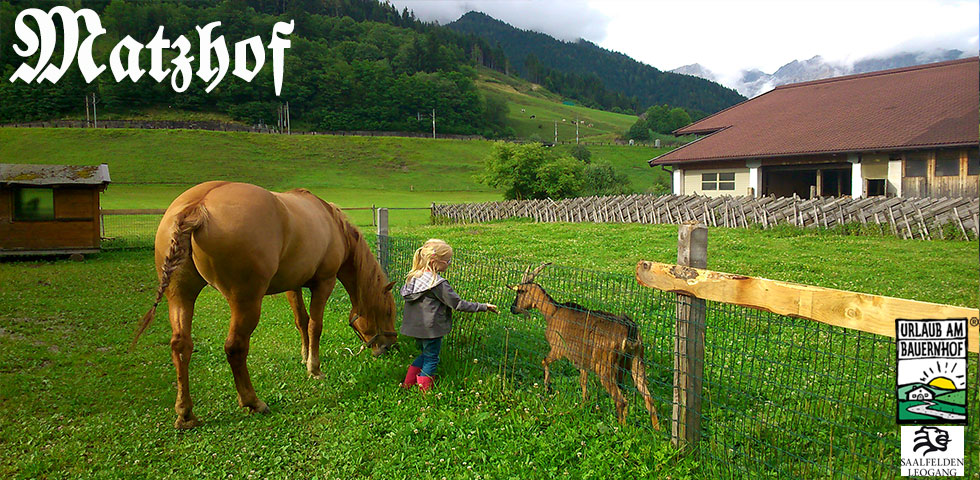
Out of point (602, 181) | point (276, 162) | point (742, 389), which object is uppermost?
point (276, 162)

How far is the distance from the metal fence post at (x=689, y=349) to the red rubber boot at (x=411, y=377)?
219 centimetres

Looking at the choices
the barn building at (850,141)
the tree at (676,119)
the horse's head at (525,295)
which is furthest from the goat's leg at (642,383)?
the tree at (676,119)

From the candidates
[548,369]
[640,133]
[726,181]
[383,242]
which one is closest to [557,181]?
[726,181]

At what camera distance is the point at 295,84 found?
119438 millimetres

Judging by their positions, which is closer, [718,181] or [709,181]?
[718,181]

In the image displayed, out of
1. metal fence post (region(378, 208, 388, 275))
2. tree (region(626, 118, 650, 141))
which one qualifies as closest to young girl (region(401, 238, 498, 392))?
metal fence post (region(378, 208, 388, 275))

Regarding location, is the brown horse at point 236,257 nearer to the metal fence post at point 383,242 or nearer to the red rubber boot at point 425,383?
the red rubber boot at point 425,383

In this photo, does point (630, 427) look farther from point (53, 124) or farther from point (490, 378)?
point (53, 124)

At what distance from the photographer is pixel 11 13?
115 m

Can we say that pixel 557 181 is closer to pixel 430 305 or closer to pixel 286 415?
pixel 430 305

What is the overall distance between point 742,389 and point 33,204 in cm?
1738

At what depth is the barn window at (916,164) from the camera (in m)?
22.1

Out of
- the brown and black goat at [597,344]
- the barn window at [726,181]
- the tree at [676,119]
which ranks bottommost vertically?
Result: the brown and black goat at [597,344]

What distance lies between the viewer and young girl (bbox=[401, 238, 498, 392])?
480 centimetres
